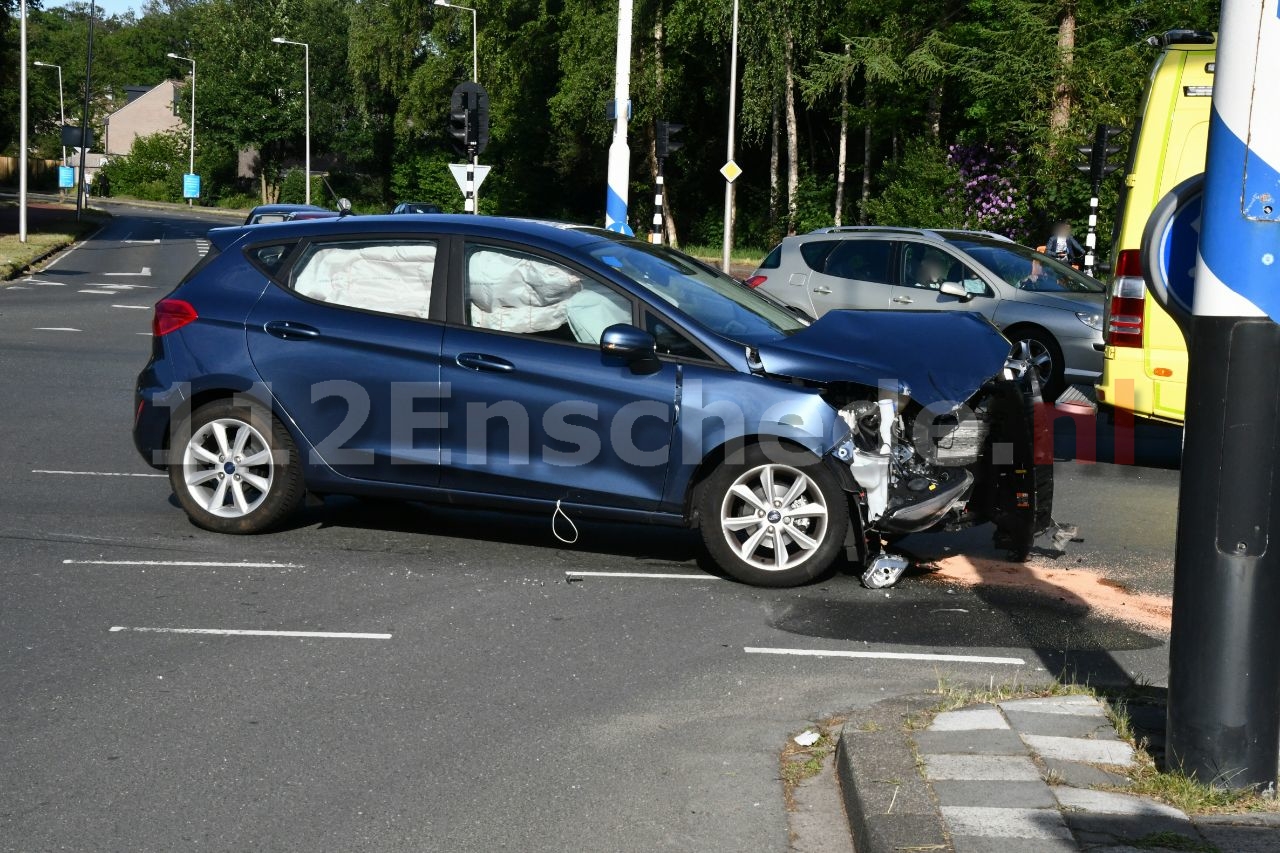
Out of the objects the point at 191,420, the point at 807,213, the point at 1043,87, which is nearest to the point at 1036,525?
the point at 191,420

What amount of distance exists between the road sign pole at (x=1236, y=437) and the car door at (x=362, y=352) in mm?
Answer: 4308

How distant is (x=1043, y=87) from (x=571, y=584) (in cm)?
3034

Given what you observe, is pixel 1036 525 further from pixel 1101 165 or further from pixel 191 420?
pixel 1101 165

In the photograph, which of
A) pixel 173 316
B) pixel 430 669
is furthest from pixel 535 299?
pixel 430 669

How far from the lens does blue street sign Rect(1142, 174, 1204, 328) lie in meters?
4.37

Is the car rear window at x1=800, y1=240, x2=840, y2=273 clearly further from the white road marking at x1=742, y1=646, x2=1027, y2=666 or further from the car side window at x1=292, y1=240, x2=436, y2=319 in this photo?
the white road marking at x1=742, y1=646, x2=1027, y2=666

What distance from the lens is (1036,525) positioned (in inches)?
299

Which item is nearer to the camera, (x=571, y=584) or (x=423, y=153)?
(x=571, y=584)

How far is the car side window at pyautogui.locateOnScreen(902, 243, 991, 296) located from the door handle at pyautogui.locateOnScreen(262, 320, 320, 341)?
9.64m

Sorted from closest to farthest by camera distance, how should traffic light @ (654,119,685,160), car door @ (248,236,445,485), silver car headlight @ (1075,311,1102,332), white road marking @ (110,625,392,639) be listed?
white road marking @ (110,625,392,639) → car door @ (248,236,445,485) → silver car headlight @ (1075,311,1102,332) → traffic light @ (654,119,685,160)

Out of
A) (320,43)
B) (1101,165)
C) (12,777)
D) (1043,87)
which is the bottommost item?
(12,777)

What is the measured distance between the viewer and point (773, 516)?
23.6 feet

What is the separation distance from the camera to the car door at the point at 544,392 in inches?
289

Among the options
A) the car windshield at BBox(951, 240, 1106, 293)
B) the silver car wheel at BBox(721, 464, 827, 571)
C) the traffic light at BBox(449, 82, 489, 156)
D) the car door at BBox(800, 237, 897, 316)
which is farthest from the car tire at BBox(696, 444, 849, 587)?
the traffic light at BBox(449, 82, 489, 156)
